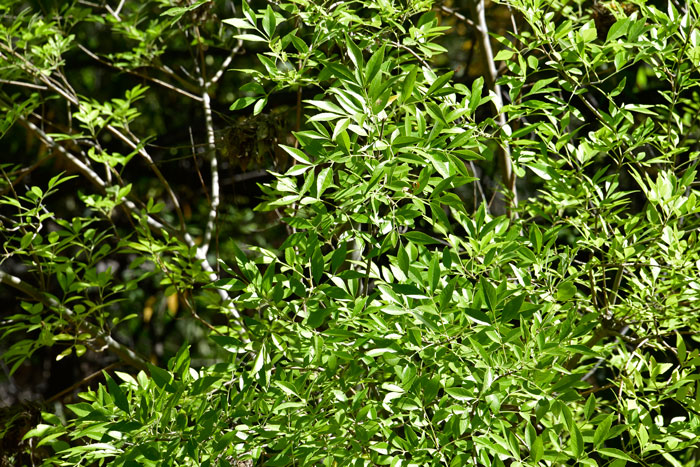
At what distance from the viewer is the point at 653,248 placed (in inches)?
46.5

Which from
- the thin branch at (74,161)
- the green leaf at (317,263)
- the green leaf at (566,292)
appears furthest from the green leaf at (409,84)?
the thin branch at (74,161)

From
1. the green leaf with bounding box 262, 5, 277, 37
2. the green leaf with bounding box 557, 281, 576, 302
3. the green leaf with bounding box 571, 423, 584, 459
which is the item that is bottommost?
the green leaf with bounding box 571, 423, 584, 459

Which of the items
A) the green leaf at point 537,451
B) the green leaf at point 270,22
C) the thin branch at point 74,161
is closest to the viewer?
the green leaf at point 537,451

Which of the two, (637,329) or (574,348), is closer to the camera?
(574,348)

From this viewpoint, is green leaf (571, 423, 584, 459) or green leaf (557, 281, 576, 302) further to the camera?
green leaf (557, 281, 576, 302)

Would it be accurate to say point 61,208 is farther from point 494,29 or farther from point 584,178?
point 584,178

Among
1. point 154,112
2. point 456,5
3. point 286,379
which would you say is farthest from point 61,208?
point 286,379

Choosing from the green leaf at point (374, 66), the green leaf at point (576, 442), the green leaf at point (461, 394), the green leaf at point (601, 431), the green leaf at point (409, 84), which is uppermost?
the green leaf at point (374, 66)

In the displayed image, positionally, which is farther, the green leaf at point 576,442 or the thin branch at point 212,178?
Answer: the thin branch at point 212,178

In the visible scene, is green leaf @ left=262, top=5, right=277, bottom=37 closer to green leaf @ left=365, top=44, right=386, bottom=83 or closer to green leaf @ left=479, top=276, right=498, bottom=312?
green leaf @ left=365, top=44, right=386, bottom=83

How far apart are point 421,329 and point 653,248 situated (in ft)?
1.73

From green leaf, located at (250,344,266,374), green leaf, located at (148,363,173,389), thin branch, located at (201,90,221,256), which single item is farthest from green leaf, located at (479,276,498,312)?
thin branch, located at (201,90,221,256)

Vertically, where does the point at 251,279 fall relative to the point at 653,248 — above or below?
above

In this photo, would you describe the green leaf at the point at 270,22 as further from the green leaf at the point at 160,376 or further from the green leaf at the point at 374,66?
the green leaf at the point at 160,376
